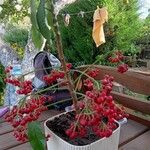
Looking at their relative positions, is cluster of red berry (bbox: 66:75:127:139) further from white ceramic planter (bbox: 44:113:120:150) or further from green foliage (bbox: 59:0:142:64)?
green foliage (bbox: 59:0:142:64)

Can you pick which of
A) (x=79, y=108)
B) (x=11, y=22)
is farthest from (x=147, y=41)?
(x=79, y=108)

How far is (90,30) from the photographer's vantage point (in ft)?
14.5

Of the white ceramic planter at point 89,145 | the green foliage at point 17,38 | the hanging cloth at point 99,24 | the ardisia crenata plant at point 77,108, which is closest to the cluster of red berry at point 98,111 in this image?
the ardisia crenata plant at point 77,108

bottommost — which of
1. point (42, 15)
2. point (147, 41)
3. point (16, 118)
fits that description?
point (147, 41)

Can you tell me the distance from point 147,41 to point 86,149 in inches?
Result: 245

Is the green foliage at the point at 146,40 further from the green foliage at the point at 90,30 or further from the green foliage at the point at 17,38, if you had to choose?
the green foliage at the point at 17,38

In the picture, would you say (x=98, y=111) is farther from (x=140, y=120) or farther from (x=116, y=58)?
(x=140, y=120)

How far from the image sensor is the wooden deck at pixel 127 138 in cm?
132

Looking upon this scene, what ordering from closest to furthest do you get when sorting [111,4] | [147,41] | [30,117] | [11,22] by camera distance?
[30,117], [111,4], [147,41], [11,22]

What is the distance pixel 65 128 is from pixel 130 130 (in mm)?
654

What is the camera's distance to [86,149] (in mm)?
858

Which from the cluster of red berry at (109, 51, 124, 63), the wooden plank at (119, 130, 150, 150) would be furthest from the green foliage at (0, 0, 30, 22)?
the cluster of red berry at (109, 51, 124, 63)

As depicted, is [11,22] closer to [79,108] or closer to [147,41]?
[147,41]

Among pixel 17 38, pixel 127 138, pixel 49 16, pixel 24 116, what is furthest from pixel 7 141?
pixel 17 38
